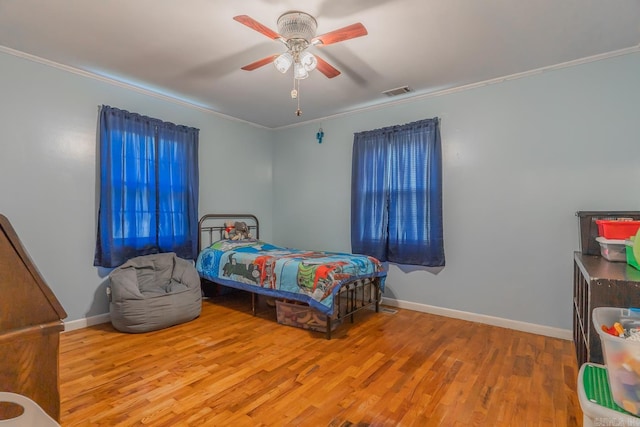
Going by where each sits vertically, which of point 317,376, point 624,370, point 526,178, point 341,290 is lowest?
point 317,376

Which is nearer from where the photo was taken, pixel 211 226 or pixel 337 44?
pixel 337 44

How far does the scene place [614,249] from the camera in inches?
88.4

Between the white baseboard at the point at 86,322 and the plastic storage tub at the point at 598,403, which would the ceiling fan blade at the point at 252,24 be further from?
the white baseboard at the point at 86,322

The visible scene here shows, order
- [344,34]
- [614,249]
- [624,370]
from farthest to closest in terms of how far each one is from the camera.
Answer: [614,249]
[344,34]
[624,370]

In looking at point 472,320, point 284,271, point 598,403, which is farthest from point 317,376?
point 472,320

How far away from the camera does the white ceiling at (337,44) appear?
7.32 feet

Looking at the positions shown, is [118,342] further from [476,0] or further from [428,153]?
[476,0]

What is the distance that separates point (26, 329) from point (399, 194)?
3.63 meters

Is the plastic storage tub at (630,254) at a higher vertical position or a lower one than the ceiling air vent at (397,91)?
lower

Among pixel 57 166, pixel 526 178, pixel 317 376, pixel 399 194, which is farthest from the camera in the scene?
pixel 399 194

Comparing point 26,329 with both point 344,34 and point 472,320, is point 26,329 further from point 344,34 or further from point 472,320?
point 472,320

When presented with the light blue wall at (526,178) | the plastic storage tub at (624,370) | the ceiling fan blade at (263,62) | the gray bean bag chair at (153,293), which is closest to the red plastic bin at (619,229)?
the light blue wall at (526,178)

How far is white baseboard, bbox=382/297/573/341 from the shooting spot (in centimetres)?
311

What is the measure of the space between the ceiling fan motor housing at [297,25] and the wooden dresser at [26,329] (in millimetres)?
2054
